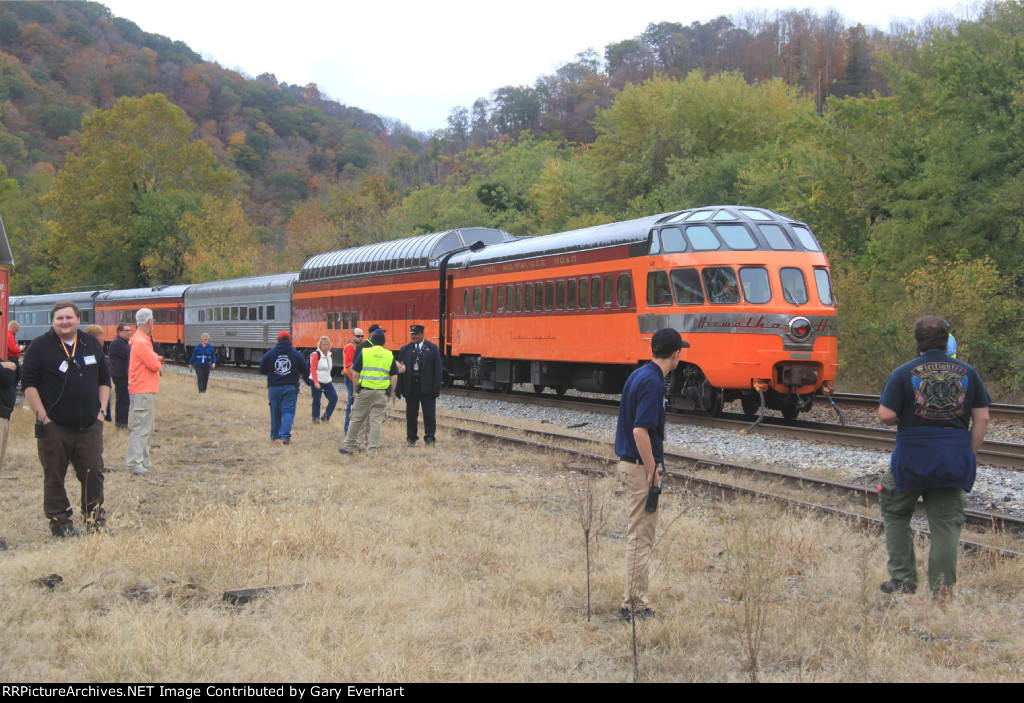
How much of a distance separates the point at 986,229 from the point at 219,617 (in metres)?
21.0

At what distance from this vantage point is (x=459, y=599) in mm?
5703

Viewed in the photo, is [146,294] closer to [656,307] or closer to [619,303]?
[619,303]

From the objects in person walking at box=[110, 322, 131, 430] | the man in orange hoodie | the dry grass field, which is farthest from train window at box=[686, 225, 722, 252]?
person walking at box=[110, 322, 131, 430]

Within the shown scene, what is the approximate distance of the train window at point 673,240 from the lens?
594 inches

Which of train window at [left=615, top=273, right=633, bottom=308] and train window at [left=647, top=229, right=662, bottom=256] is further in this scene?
train window at [left=615, top=273, right=633, bottom=308]

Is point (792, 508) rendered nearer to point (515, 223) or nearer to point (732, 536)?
point (732, 536)

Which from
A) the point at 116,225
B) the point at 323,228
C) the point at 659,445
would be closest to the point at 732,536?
the point at 659,445

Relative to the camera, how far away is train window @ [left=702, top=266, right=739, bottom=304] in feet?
47.3

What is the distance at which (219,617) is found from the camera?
5340mm

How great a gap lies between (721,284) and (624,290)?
2126mm

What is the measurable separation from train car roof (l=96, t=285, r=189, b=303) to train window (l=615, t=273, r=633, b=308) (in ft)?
95.6

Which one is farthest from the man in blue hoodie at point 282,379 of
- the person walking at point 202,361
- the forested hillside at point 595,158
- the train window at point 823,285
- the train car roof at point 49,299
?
the train car roof at point 49,299

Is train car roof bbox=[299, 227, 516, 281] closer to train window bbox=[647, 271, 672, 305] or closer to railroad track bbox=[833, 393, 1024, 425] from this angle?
train window bbox=[647, 271, 672, 305]

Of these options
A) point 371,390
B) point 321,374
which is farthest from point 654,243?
point 321,374
